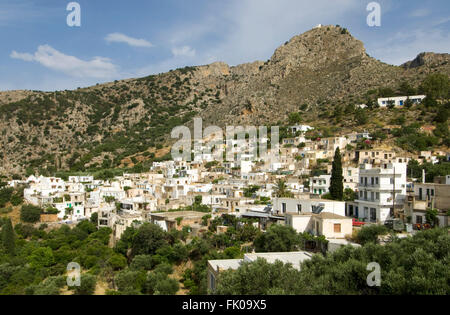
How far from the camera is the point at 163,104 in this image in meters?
95.8

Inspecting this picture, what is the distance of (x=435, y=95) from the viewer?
50312mm

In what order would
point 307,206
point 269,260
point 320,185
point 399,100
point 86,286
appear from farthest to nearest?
point 399,100
point 320,185
point 307,206
point 86,286
point 269,260

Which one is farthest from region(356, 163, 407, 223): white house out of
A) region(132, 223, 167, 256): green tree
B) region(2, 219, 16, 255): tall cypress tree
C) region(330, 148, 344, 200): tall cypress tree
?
region(2, 219, 16, 255): tall cypress tree

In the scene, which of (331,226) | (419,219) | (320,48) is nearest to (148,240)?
(331,226)

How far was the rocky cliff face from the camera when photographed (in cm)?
6556

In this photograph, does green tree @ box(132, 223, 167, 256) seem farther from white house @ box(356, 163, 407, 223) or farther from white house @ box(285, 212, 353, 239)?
white house @ box(356, 163, 407, 223)

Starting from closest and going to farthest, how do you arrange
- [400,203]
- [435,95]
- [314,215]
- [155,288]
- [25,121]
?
1. [155,288]
2. [314,215]
3. [400,203]
4. [435,95]
5. [25,121]

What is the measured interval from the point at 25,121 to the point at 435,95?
2691 inches

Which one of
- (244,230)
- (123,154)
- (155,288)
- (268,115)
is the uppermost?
(268,115)

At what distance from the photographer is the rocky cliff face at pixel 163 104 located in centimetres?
6556

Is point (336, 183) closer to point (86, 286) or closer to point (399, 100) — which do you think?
point (86, 286)

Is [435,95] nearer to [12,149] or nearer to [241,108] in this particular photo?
[241,108]
